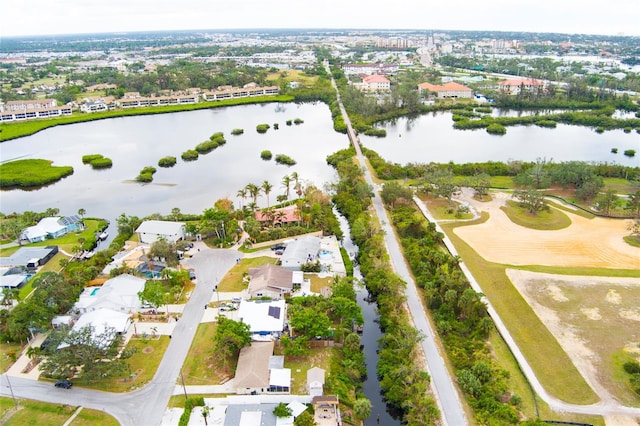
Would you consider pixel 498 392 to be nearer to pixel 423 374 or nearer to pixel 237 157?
pixel 423 374

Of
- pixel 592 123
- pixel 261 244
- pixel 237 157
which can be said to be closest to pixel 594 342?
pixel 261 244

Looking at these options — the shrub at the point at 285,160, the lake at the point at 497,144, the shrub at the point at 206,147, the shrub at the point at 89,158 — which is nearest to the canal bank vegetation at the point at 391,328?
the shrub at the point at 285,160

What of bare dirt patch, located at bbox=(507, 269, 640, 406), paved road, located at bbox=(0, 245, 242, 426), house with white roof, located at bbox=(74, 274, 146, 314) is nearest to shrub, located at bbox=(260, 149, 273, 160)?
house with white roof, located at bbox=(74, 274, 146, 314)

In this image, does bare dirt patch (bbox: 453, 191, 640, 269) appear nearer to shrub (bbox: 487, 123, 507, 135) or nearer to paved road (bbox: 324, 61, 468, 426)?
paved road (bbox: 324, 61, 468, 426)

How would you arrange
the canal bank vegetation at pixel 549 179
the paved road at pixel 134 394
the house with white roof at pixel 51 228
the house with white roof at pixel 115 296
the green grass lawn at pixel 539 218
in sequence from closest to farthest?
the paved road at pixel 134 394
the house with white roof at pixel 115 296
the house with white roof at pixel 51 228
the green grass lawn at pixel 539 218
the canal bank vegetation at pixel 549 179

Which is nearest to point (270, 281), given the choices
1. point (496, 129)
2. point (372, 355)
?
point (372, 355)

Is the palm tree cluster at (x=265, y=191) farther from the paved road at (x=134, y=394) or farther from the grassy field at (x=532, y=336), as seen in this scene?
the grassy field at (x=532, y=336)
